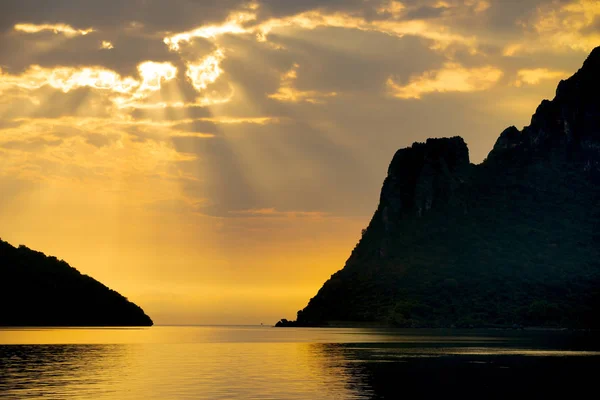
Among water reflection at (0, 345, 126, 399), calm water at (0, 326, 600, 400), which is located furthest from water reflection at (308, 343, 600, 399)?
water reflection at (0, 345, 126, 399)

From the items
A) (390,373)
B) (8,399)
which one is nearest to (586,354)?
(390,373)

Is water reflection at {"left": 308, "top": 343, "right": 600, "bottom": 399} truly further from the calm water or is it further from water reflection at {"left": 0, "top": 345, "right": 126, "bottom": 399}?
water reflection at {"left": 0, "top": 345, "right": 126, "bottom": 399}

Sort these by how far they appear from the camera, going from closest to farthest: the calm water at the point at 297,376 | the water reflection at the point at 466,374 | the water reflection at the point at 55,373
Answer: the calm water at the point at 297,376, the water reflection at the point at 55,373, the water reflection at the point at 466,374

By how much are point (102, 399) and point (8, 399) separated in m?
9.72

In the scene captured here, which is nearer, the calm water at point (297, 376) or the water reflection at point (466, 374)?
the calm water at point (297, 376)

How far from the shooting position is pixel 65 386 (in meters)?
104

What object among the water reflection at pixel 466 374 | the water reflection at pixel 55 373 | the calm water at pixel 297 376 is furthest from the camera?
the water reflection at pixel 466 374

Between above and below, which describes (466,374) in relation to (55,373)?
below

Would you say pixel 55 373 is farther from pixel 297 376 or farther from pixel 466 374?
pixel 466 374

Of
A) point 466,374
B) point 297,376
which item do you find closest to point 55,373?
point 297,376

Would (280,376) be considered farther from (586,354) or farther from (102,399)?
(586,354)

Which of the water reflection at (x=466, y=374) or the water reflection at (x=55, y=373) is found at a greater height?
the water reflection at (x=55, y=373)

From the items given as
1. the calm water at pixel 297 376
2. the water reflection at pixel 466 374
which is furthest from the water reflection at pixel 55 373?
the water reflection at pixel 466 374

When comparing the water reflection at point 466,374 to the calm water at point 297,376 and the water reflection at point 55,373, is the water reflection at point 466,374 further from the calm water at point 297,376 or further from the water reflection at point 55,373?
the water reflection at point 55,373
